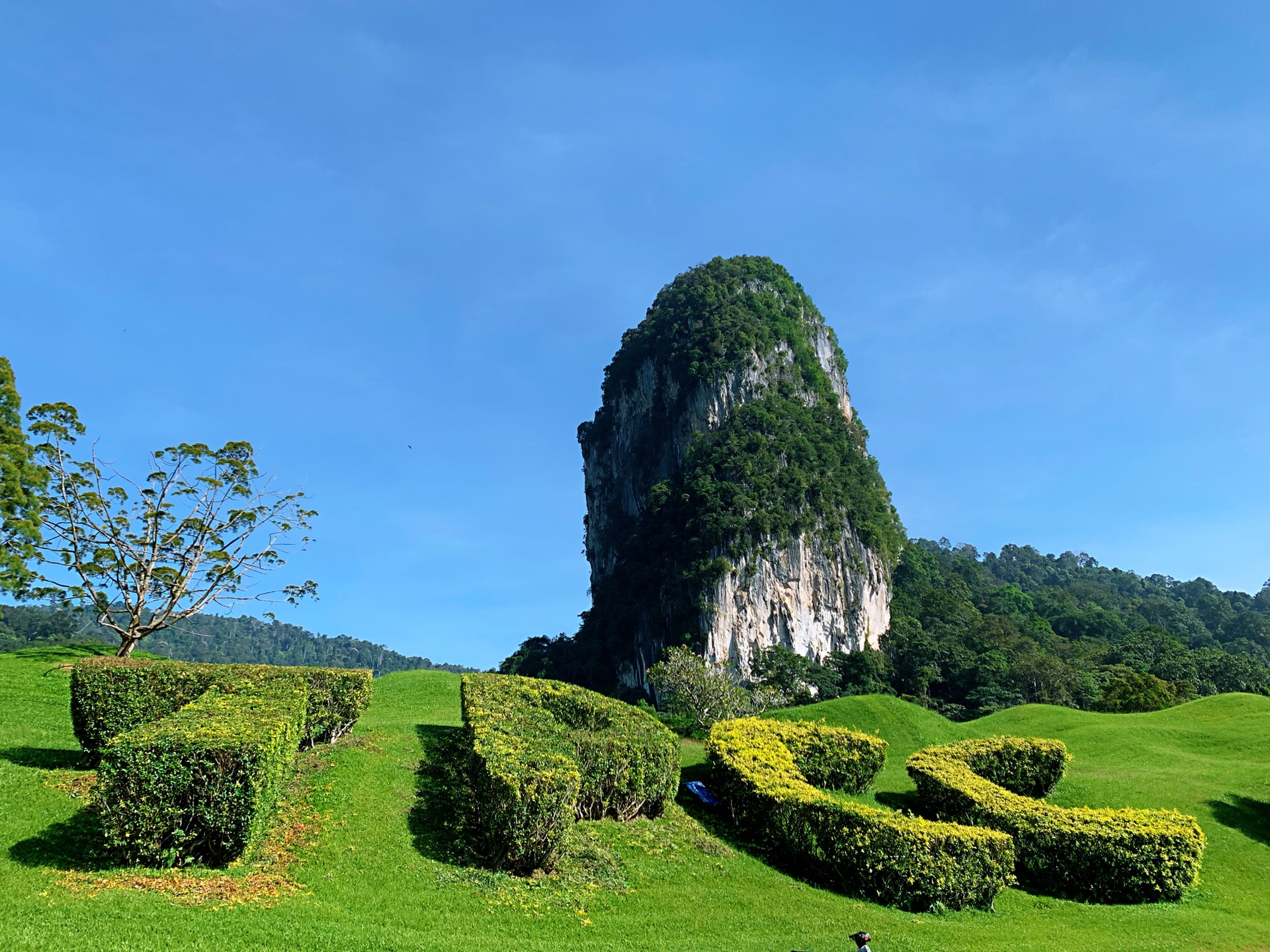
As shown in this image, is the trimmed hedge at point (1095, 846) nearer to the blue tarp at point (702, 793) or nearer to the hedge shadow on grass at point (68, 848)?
the blue tarp at point (702, 793)

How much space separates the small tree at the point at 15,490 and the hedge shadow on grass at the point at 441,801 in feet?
38.1

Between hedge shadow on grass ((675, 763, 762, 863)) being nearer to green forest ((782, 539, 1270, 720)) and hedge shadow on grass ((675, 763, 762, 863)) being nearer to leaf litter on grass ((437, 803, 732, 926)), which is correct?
leaf litter on grass ((437, 803, 732, 926))

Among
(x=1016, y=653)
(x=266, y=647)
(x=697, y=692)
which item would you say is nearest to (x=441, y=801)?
(x=697, y=692)

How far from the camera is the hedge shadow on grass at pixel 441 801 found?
38.3 ft

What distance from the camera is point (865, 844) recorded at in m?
12.9

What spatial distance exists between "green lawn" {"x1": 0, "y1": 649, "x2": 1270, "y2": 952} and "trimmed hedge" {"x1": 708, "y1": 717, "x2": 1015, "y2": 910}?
1.54 feet

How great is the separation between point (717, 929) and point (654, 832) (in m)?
3.71

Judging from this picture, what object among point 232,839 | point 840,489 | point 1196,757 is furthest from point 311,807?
point 840,489

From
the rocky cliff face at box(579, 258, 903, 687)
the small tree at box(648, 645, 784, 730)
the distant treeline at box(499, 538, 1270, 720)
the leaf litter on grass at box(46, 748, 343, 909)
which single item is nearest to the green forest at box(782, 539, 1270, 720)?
the distant treeline at box(499, 538, 1270, 720)

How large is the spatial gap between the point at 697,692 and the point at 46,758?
63.7 ft

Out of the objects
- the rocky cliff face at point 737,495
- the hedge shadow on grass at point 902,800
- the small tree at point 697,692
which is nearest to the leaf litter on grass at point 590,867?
the hedge shadow on grass at point 902,800

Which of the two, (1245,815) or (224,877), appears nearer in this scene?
(224,877)

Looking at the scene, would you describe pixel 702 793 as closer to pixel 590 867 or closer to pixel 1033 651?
pixel 590 867

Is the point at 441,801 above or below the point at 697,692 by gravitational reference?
below
